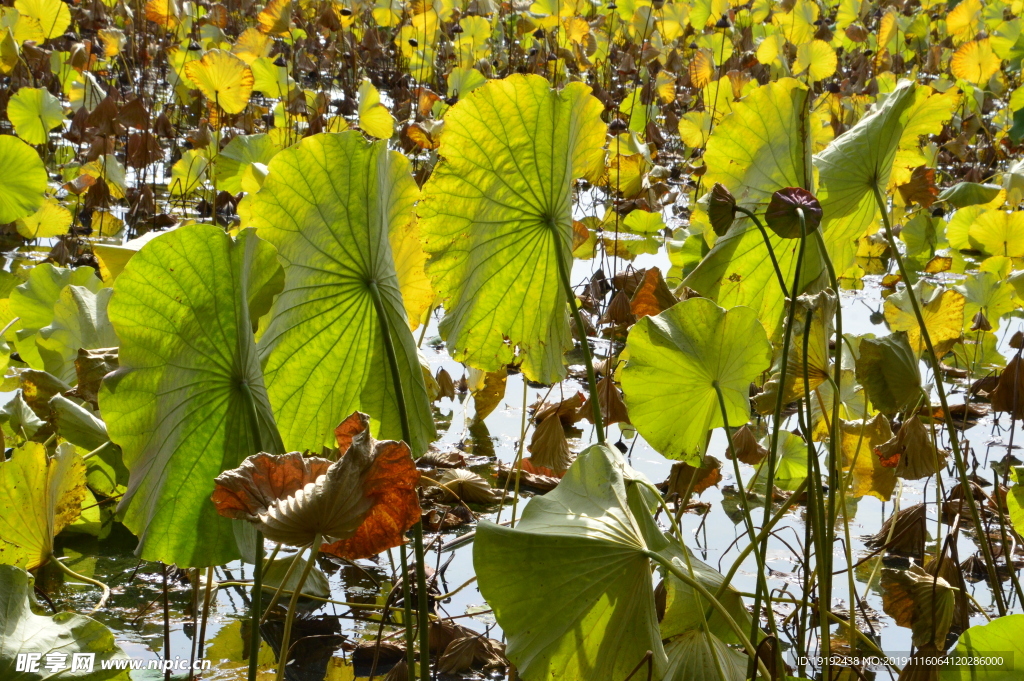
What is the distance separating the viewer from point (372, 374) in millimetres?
946

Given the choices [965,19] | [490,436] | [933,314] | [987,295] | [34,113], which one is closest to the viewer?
[933,314]

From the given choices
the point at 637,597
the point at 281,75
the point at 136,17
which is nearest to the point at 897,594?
the point at 637,597

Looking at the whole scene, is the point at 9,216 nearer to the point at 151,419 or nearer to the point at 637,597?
the point at 151,419

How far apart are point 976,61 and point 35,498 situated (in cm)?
483

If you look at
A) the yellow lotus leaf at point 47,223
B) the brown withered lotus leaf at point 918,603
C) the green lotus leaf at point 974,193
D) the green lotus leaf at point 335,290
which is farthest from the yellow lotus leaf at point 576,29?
the brown withered lotus leaf at point 918,603

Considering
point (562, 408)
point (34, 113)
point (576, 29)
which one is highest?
point (576, 29)

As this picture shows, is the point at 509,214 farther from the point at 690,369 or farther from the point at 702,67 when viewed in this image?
the point at 702,67

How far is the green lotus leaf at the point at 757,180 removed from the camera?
109 cm

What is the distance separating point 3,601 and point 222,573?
61 centimetres

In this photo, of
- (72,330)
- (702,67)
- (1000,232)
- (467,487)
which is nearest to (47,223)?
(72,330)

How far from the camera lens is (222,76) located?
295 centimetres

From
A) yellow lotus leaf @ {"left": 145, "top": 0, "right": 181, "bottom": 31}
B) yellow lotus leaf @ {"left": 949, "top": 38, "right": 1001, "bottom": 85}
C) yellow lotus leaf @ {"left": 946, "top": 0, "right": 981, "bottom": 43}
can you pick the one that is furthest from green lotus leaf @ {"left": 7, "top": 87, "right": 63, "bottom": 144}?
yellow lotus leaf @ {"left": 946, "top": 0, "right": 981, "bottom": 43}

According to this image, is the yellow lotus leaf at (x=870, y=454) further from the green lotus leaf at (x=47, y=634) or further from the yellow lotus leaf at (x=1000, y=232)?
the yellow lotus leaf at (x=1000, y=232)

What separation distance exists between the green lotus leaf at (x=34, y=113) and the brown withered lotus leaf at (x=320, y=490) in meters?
2.66
